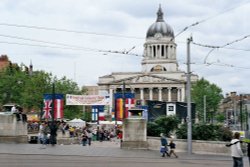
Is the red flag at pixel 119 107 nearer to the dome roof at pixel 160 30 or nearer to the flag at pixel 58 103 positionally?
the flag at pixel 58 103

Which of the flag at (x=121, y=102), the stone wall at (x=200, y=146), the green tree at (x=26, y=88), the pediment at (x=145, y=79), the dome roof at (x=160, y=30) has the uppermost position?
the dome roof at (x=160, y=30)

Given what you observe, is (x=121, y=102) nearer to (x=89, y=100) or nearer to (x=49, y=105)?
(x=89, y=100)

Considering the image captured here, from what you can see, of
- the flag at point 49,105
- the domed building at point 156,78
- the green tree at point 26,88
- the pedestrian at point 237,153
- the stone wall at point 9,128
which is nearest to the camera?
the pedestrian at point 237,153

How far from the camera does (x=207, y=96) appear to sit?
4919 inches

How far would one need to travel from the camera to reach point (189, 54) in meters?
31.9

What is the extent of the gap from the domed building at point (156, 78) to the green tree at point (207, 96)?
21920 mm

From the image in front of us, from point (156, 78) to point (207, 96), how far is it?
115 feet

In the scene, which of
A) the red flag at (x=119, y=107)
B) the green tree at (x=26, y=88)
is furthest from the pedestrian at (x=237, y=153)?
the green tree at (x=26, y=88)

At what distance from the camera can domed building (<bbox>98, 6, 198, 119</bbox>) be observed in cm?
15588

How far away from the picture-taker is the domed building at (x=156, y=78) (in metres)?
156

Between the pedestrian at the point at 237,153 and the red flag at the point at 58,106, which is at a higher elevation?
the red flag at the point at 58,106

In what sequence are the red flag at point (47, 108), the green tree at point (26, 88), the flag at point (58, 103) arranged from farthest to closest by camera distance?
the green tree at point (26, 88), the flag at point (58, 103), the red flag at point (47, 108)

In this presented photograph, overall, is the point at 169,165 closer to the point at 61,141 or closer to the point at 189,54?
the point at 189,54

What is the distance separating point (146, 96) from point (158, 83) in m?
6.43
